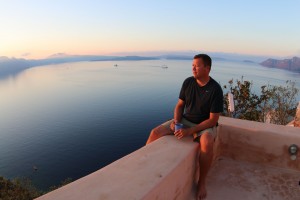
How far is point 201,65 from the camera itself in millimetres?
3557

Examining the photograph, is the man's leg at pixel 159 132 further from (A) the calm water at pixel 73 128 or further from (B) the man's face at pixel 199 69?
(A) the calm water at pixel 73 128

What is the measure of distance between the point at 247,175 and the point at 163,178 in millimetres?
2227

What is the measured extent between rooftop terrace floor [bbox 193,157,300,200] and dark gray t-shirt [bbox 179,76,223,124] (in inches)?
40.8

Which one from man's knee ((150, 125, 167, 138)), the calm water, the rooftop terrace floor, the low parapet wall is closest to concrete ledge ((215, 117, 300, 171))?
the low parapet wall

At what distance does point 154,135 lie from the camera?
12.3ft

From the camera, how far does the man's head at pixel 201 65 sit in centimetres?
355

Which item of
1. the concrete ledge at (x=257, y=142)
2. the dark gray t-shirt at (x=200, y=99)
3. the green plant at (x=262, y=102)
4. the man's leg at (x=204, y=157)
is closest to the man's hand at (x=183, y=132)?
the man's leg at (x=204, y=157)

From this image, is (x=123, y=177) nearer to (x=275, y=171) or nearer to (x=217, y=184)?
(x=217, y=184)

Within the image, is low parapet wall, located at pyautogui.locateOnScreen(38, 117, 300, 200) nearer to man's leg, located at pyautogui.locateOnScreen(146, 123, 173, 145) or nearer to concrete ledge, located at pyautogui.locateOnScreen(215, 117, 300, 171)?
concrete ledge, located at pyautogui.locateOnScreen(215, 117, 300, 171)

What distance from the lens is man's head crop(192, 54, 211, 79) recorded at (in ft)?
11.6

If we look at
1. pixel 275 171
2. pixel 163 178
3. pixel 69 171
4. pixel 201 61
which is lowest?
pixel 69 171

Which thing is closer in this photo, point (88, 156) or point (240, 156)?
point (240, 156)

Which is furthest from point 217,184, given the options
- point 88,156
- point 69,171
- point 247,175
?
point 88,156

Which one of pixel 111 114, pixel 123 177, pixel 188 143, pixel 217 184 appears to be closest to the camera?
pixel 123 177
